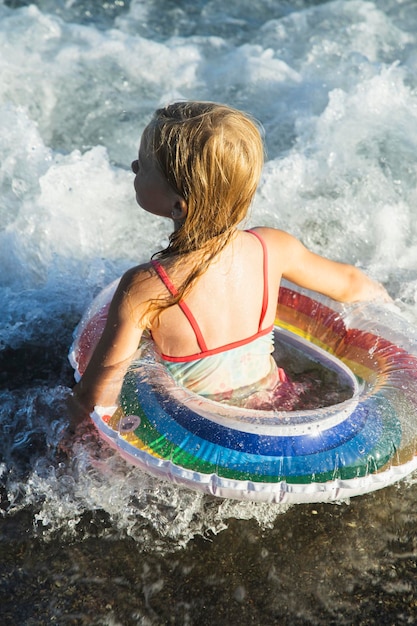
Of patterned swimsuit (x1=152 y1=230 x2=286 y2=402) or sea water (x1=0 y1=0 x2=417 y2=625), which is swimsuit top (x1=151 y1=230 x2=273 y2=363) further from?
sea water (x1=0 y1=0 x2=417 y2=625)

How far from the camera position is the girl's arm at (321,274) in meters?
2.91

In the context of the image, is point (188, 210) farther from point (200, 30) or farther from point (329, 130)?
point (200, 30)

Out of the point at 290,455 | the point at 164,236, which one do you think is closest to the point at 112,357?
the point at 290,455

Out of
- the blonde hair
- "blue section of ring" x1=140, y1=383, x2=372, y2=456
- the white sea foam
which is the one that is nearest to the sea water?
the white sea foam

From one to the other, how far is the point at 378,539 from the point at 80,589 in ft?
3.65

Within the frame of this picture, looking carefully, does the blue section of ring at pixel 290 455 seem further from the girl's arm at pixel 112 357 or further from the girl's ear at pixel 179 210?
the girl's ear at pixel 179 210

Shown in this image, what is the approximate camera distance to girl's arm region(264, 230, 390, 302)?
9.53 ft

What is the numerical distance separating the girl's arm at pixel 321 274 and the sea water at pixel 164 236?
0.58m

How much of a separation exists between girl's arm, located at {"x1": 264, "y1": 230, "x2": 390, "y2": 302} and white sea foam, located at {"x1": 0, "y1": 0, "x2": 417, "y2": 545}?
653 mm

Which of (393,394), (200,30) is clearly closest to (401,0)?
(200,30)

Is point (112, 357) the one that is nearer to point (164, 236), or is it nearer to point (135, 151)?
point (164, 236)

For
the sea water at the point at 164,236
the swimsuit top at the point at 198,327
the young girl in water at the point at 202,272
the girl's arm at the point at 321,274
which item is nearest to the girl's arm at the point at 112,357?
the young girl in water at the point at 202,272

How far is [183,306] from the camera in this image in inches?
105

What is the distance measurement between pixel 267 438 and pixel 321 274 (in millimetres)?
815
